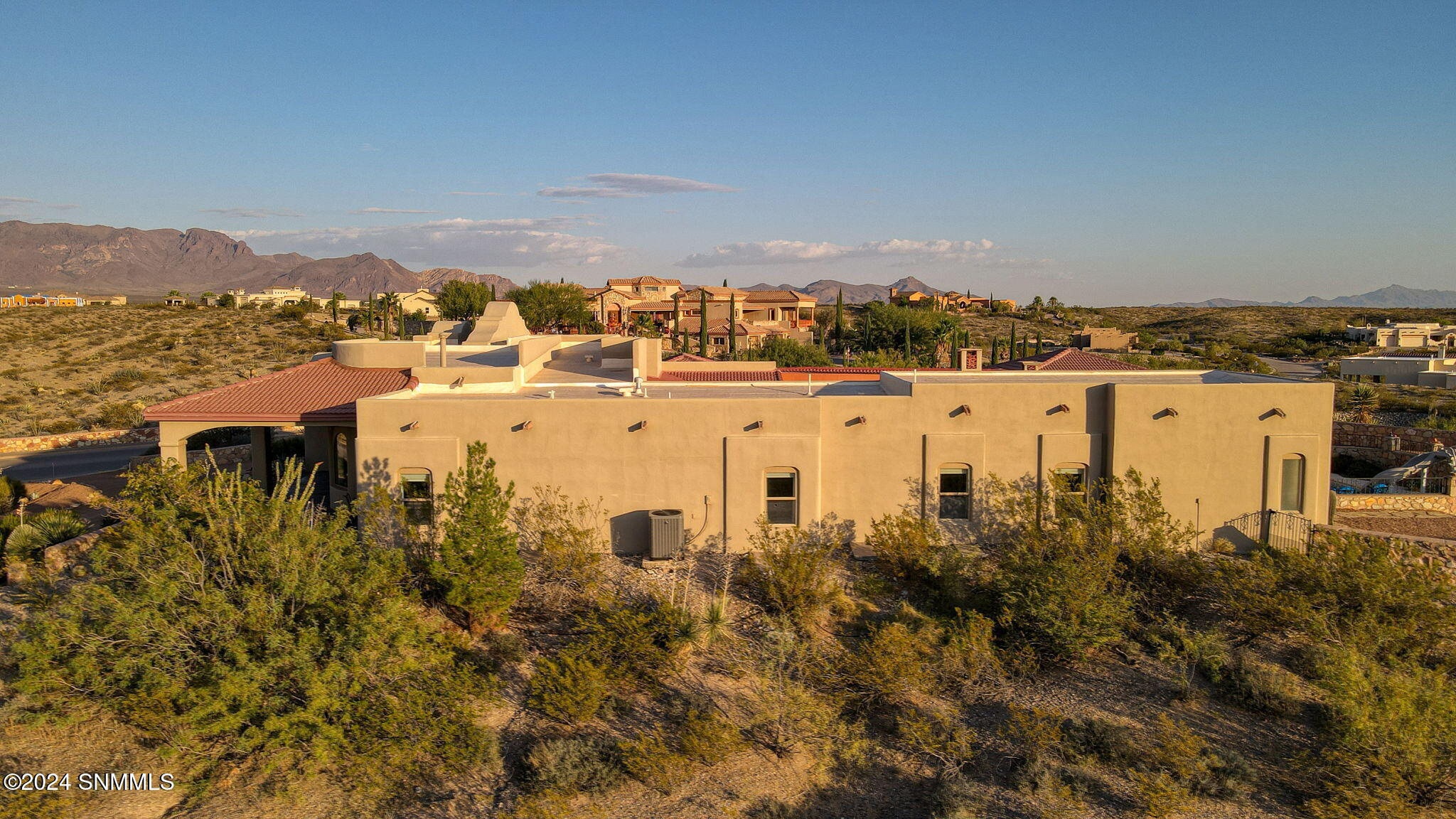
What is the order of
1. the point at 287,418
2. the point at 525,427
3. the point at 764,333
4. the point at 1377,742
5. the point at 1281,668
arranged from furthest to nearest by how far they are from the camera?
the point at 764,333 < the point at 287,418 < the point at 525,427 < the point at 1281,668 < the point at 1377,742

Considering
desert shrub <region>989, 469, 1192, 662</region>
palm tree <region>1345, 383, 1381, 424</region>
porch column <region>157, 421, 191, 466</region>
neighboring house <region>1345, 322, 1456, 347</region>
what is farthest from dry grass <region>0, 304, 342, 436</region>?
neighboring house <region>1345, 322, 1456, 347</region>

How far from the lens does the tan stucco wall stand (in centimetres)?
1612

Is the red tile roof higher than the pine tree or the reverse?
higher

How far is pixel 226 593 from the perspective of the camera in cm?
1157

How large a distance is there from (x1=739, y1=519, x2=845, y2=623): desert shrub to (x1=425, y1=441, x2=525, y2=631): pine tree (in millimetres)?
4125

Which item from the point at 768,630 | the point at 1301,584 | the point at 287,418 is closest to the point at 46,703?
the point at 287,418

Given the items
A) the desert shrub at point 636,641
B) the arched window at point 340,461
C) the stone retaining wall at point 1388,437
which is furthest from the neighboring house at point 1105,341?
the desert shrub at point 636,641

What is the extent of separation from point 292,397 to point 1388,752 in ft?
66.7

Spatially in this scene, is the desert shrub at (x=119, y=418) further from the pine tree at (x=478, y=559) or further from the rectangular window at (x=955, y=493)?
the rectangular window at (x=955, y=493)

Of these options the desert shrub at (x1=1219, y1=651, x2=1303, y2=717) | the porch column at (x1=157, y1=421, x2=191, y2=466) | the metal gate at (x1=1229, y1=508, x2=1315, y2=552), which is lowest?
the desert shrub at (x1=1219, y1=651, x2=1303, y2=717)

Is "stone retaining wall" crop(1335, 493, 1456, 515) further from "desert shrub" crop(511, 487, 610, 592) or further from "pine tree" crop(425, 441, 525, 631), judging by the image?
"pine tree" crop(425, 441, 525, 631)

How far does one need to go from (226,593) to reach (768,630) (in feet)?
25.9

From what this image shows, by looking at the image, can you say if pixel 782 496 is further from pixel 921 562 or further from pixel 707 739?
pixel 707 739

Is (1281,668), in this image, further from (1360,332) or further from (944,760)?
(1360,332)
